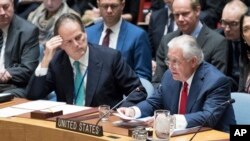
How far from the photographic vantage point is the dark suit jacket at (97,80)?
4.70 metres

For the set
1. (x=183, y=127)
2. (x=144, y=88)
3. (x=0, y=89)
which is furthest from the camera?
(x=0, y=89)

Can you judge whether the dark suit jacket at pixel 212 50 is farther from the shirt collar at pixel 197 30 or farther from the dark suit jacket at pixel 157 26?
the dark suit jacket at pixel 157 26

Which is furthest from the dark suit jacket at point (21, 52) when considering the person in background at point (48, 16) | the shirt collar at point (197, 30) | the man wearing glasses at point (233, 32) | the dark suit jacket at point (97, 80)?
the man wearing glasses at point (233, 32)

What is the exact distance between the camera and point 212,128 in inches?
157

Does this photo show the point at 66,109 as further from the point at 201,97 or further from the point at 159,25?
the point at 159,25

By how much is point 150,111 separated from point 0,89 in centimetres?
168

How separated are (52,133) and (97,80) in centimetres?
95

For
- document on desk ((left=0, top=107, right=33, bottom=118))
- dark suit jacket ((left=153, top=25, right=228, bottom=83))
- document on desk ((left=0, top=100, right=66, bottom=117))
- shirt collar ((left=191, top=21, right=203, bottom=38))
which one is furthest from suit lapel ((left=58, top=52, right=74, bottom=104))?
shirt collar ((left=191, top=21, right=203, bottom=38))

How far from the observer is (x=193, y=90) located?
4.14 m

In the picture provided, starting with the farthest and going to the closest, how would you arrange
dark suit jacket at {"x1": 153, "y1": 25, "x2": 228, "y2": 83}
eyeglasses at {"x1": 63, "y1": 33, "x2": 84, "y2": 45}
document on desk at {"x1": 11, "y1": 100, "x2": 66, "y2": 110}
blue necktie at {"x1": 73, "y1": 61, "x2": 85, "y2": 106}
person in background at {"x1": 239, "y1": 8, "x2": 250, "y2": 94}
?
dark suit jacket at {"x1": 153, "y1": 25, "x2": 228, "y2": 83} → person in background at {"x1": 239, "y1": 8, "x2": 250, "y2": 94} → blue necktie at {"x1": 73, "y1": 61, "x2": 85, "y2": 106} → eyeglasses at {"x1": 63, "y1": 33, "x2": 84, "y2": 45} → document on desk at {"x1": 11, "y1": 100, "x2": 66, "y2": 110}

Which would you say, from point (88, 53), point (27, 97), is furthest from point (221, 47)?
point (27, 97)

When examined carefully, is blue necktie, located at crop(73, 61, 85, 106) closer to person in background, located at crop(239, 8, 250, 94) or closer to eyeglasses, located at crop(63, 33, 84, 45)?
eyeglasses, located at crop(63, 33, 84, 45)

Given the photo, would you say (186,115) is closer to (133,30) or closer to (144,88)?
(144,88)

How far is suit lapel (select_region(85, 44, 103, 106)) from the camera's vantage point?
15.4 feet
